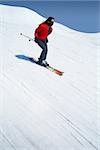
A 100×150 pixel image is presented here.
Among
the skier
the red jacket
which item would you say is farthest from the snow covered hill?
the red jacket

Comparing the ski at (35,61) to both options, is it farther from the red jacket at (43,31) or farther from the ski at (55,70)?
the red jacket at (43,31)

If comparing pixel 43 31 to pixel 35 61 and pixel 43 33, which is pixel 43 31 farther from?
pixel 35 61

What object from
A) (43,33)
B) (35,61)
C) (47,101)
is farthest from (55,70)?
(47,101)

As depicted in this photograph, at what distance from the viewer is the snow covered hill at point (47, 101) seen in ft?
25.8

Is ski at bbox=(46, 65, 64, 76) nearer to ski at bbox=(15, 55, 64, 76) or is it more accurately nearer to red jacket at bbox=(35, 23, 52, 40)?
ski at bbox=(15, 55, 64, 76)

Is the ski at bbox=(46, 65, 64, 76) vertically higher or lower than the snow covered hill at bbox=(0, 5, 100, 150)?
lower

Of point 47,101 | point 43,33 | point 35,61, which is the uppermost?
point 43,33

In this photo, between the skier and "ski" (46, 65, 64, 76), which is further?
the skier

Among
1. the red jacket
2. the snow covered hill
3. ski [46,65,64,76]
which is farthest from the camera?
the red jacket

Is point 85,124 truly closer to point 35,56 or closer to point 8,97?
point 8,97

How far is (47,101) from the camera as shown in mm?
9883

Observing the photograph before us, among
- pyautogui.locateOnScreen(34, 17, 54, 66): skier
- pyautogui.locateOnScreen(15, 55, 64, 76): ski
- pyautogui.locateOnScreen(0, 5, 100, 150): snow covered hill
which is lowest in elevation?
pyautogui.locateOnScreen(15, 55, 64, 76): ski

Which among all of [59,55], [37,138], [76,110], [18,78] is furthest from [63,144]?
[59,55]

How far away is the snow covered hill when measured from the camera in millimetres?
7859
